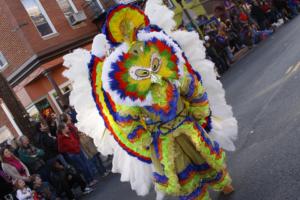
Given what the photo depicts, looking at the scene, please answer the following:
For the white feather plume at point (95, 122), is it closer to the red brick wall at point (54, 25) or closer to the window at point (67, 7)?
the red brick wall at point (54, 25)

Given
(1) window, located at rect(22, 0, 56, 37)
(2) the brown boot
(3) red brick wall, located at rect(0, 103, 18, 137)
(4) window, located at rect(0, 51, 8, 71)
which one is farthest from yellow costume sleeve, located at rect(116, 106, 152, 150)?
(3) red brick wall, located at rect(0, 103, 18, 137)

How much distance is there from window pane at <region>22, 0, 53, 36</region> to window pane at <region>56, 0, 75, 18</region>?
56.2 inches

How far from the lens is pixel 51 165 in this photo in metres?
8.41

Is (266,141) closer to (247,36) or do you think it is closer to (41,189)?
(41,189)

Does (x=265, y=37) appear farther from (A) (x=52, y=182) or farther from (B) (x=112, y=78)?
(B) (x=112, y=78)

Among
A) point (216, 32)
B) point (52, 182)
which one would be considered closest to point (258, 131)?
point (52, 182)

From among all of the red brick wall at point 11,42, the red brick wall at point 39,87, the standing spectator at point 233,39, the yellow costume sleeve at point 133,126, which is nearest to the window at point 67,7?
the red brick wall at point 11,42

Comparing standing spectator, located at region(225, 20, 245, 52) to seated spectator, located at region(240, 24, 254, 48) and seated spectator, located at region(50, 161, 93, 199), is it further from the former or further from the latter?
seated spectator, located at region(50, 161, 93, 199)

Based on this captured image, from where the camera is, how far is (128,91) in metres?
3.57

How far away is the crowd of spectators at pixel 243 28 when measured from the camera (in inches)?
589

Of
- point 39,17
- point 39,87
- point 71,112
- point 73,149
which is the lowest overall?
point 73,149

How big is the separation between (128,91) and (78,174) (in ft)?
17.4

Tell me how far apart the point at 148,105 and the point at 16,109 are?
7297 mm

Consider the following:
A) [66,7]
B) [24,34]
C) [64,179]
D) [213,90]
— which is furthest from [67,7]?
[213,90]
